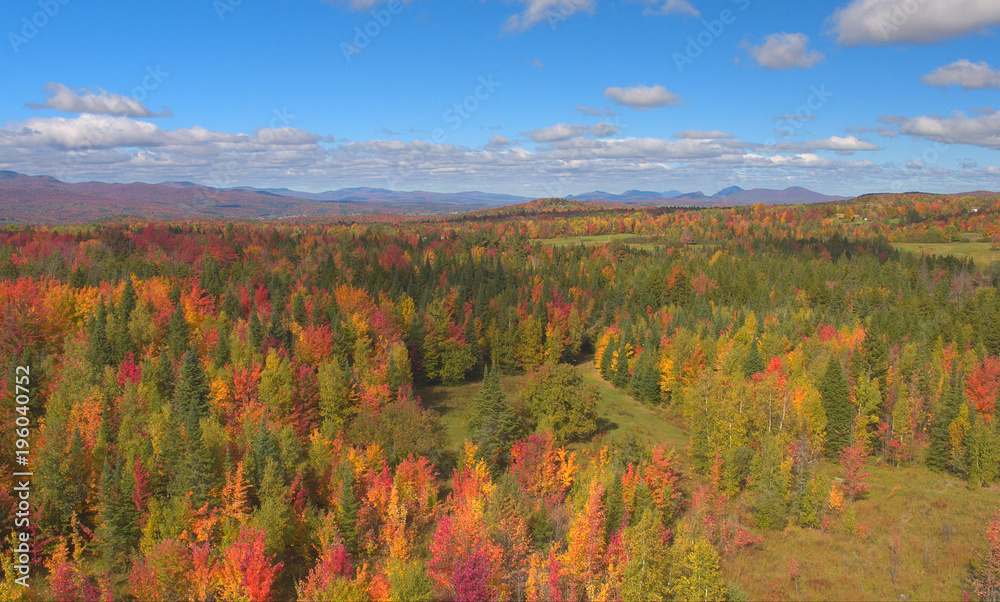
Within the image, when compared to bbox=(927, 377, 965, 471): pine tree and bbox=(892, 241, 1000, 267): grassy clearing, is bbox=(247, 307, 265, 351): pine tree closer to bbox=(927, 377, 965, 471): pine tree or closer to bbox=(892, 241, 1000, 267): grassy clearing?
bbox=(927, 377, 965, 471): pine tree

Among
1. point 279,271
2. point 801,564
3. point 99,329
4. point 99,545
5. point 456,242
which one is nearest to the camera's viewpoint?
point 99,545

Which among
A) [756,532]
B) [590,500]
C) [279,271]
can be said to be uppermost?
[279,271]

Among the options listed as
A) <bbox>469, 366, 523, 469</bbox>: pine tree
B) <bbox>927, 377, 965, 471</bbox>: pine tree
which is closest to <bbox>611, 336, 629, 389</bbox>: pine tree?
<bbox>469, 366, 523, 469</bbox>: pine tree

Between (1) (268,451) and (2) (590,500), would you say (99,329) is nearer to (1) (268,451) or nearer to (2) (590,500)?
(1) (268,451)

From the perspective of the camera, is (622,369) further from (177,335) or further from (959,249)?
(959,249)

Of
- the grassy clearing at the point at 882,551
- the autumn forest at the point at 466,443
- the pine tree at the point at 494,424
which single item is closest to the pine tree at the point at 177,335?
the autumn forest at the point at 466,443

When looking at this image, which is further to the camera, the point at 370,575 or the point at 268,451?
the point at 268,451

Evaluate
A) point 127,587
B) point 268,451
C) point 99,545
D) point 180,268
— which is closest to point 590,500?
point 268,451
